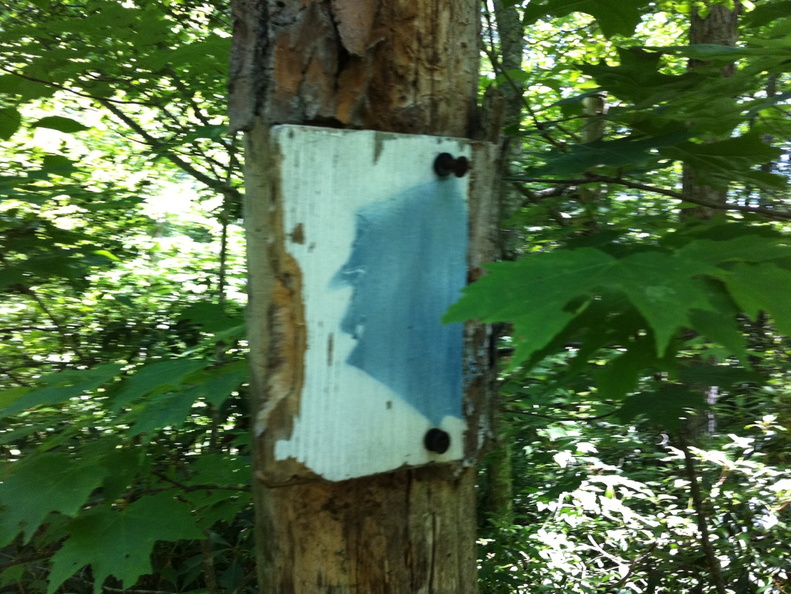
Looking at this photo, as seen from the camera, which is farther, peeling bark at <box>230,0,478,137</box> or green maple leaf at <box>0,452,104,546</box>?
green maple leaf at <box>0,452,104,546</box>

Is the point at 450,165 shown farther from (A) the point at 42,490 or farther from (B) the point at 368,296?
(A) the point at 42,490

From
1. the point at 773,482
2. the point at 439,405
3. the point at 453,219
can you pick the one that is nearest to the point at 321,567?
the point at 439,405

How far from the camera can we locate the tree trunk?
2.94ft

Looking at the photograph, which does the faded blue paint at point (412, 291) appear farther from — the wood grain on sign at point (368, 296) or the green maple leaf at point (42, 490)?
the green maple leaf at point (42, 490)

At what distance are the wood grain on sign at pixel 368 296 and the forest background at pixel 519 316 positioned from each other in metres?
0.18

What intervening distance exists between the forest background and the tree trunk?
0.12m

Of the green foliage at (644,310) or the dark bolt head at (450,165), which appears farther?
the dark bolt head at (450,165)

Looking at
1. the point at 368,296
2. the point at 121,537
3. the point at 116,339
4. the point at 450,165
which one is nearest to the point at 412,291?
the point at 368,296

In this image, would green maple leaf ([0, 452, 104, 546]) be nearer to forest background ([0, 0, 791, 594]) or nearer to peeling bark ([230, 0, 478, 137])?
forest background ([0, 0, 791, 594])

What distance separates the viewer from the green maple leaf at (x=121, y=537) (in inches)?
49.4

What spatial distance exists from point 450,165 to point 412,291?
210mm

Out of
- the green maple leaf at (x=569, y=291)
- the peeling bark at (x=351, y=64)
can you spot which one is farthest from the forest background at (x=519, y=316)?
the peeling bark at (x=351, y=64)

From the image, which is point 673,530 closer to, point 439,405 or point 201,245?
point 439,405

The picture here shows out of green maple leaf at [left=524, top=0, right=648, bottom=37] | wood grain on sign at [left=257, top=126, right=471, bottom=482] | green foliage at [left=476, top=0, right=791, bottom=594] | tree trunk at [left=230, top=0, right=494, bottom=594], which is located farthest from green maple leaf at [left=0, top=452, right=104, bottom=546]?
green maple leaf at [left=524, top=0, right=648, bottom=37]
